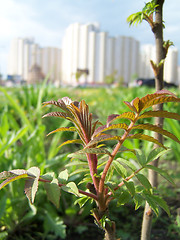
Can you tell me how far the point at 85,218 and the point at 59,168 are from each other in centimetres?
22

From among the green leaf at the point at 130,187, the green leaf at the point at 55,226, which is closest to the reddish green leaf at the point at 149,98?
the green leaf at the point at 130,187

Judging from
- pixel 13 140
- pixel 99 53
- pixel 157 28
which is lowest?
pixel 13 140

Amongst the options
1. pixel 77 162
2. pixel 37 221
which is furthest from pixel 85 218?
pixel 77 162

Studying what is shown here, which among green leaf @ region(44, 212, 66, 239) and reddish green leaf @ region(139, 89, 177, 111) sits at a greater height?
reddish green leaf @ region(139, 89, 177, 111)

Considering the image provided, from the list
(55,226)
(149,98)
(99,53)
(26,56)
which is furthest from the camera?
(26,56)

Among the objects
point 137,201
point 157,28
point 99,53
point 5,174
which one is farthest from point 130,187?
point 99,53

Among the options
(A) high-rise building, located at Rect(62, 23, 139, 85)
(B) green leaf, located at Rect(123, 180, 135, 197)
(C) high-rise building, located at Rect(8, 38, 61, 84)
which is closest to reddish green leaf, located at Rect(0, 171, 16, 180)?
(B) green leaf, located at Rect(123, 180, 135, 197)

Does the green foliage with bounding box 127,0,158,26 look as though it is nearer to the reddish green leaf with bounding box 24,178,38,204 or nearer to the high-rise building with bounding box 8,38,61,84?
the reddish green leaf with bounding box 24,178,38,204

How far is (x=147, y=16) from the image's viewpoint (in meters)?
0.37

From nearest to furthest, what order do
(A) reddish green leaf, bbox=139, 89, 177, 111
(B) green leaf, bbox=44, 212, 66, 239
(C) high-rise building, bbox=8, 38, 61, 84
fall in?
(A) reddish green leaf, bbox=139, 89, 177, 111, (B) green leaf, bbox=44, 212, 66, 239, (C) high-rise building, bbox=8, 38, 61, 84

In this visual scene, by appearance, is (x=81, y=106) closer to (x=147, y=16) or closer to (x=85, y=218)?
(x=147, y=16)

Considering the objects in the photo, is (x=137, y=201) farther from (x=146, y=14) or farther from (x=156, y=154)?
(x=146, y=14)

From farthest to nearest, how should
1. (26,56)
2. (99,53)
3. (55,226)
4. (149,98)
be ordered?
(26,56)
(99,53)
(55,226)
(149,98)

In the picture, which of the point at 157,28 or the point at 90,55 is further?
the point at 90,55
